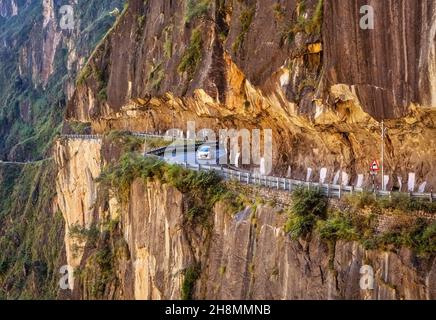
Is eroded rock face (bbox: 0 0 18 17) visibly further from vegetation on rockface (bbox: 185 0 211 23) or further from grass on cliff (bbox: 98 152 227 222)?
grass on cliff (bbox: 98 152 227 222)

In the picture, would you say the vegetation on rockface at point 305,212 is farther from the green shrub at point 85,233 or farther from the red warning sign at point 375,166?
the green shrub at point 85,233

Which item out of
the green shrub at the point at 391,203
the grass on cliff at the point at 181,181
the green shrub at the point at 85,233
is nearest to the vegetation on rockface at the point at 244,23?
the grass on cliff at the point at 181,181

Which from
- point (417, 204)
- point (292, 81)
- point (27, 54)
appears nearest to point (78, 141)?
point (292, 81)

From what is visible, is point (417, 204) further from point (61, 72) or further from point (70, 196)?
point (61, 72)

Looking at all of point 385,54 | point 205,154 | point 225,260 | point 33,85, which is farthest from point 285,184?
point 33,85

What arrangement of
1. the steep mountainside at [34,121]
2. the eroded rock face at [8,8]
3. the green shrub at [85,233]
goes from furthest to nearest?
the eroded rock face at [8,8] < the steep mountainside at [34,121] < the green shrub at [85,233]

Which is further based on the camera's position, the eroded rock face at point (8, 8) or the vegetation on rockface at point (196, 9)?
the eroded rock face at point (8, 8)

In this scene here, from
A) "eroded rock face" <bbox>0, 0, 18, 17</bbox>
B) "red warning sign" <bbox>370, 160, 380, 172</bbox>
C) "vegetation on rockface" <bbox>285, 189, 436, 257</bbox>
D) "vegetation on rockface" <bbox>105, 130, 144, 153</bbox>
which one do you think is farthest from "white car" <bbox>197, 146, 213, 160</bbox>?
"eroded rock face" <bbox>0, 0, 18, 17</bbox>
